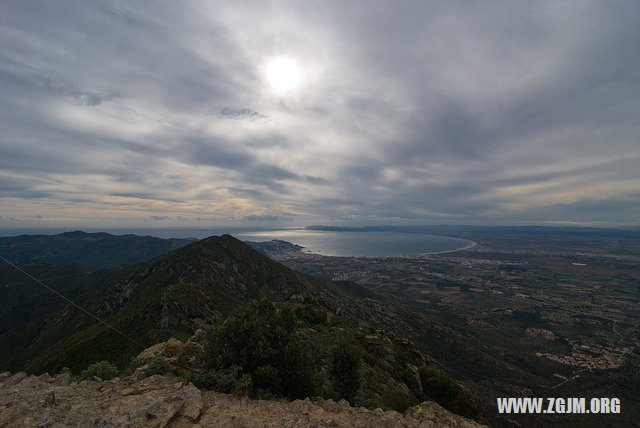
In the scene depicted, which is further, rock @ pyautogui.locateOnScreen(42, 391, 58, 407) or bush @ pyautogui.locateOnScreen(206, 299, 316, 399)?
bush @ pyautogui.locateOnScreen(206, 299, 316, 399)

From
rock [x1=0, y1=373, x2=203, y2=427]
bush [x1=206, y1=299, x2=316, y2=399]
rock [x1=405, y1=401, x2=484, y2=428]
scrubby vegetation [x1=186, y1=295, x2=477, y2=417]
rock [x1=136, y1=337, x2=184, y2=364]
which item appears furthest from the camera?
rock [x1=136, y1=337, x2=184, y2=364]

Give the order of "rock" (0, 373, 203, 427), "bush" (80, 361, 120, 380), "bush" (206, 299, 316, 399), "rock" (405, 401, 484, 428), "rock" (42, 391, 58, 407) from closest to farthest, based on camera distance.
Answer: "rock" (0, 373, 203, 427), "rock" (42, 391, 58, 407), "rock" (405, 401, 484, 428), "bush" (206, 299, 316, 399), "bush" (80, 361, 120, 380)

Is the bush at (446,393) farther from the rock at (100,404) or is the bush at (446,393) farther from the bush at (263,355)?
the rock at (100,404)

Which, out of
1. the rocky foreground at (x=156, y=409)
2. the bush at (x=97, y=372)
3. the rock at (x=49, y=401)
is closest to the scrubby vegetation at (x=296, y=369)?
the rocky foreground at (x=156, y=409)

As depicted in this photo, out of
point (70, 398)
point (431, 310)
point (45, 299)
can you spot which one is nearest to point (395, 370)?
point (70, 398)

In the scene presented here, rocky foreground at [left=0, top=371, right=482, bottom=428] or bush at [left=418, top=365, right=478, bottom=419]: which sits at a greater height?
rocky foreground at [left=0, top=371, right=482, bottom=428]

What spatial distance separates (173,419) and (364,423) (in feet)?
27.4

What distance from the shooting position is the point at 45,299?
16550 cm

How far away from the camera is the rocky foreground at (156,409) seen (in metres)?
10.9

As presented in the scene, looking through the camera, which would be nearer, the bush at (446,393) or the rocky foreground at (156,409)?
the rocky foreground at (156,409)

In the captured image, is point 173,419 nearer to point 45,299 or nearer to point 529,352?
point 529,352

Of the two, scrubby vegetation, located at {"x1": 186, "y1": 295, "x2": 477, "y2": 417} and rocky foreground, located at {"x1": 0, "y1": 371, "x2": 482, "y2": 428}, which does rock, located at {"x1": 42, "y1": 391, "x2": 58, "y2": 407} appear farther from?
scrubby vegetation, located at {"x1": 186, "y1": 295, "x2": 477, "y2": 417}

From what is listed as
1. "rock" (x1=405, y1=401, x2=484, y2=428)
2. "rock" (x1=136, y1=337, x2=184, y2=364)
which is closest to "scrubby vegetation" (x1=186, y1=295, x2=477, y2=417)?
"rock" (x1=405, y1=401, x2=484, y2=428)

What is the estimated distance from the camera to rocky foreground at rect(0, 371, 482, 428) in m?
10.9
